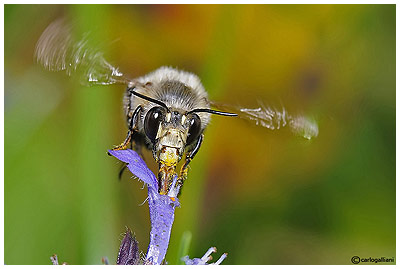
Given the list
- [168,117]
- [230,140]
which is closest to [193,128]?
[168,117]

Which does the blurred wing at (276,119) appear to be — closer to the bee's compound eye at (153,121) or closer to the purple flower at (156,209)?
the bee's compound eye at (153,121)

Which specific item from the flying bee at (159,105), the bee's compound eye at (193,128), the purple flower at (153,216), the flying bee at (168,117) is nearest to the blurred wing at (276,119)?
the flying bee at (159,105)

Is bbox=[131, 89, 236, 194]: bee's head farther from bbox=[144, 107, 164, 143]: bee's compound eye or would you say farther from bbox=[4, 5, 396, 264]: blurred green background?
bbox=[4, 5, 396, 264]: blurred green background

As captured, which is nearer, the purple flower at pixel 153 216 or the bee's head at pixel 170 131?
the purple flower at pixel 153 216

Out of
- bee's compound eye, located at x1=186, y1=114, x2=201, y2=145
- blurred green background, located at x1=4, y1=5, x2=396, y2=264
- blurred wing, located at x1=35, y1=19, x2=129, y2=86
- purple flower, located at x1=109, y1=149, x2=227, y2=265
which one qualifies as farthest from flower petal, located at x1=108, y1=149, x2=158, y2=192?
blurred green background, located at x1=4, y1=5, x2=396, y2=264

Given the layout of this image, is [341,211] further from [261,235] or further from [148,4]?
[148,4]

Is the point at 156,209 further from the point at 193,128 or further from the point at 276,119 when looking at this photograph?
the point at 276,119
